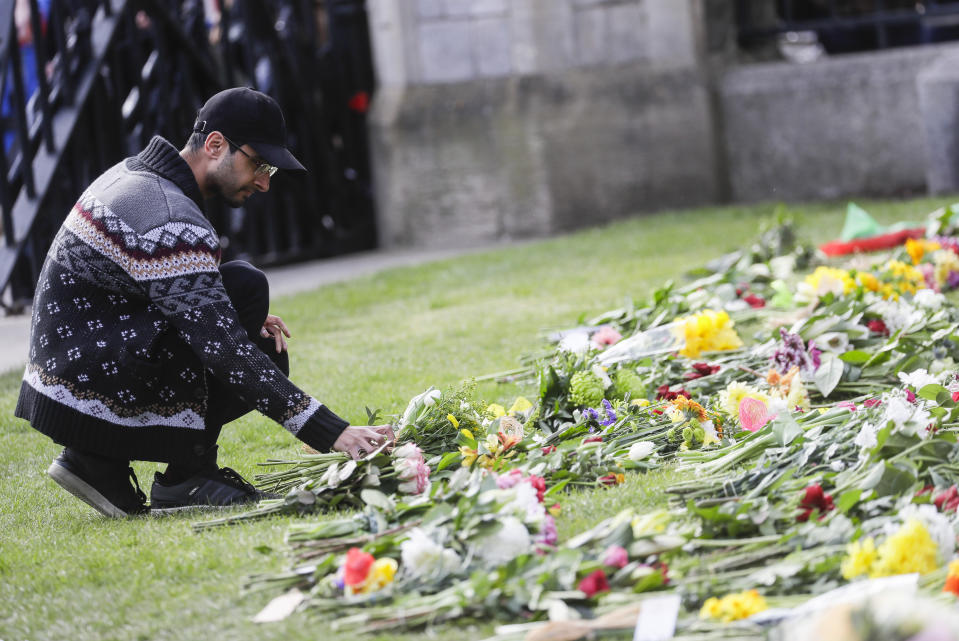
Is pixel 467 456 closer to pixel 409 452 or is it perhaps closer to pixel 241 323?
pixel 409 452

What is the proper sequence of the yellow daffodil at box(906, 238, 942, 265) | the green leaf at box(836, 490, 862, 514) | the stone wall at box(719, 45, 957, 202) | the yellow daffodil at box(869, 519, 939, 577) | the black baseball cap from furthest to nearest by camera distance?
the stone wall at box(719, 45, 957, 202)
the yellow daffodil at box(906, 238, 942, 265)
the black baseball cap
the green leaf at box(836, 490, 862, 514)
the yellow daffodil at box(869, 519, 939, 577)

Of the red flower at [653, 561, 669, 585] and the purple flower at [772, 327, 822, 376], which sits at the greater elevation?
the red flower at [653, 561, 669, 585]

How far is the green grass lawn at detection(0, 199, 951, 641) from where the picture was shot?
2656 millimetres

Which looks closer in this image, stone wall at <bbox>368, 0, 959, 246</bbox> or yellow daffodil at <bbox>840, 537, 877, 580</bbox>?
yellow daffodil at <bbox>840, 537, 877, 580</bbox>

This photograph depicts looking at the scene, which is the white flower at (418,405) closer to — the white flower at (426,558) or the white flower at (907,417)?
the white flower at (426,558)

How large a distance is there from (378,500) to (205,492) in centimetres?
76

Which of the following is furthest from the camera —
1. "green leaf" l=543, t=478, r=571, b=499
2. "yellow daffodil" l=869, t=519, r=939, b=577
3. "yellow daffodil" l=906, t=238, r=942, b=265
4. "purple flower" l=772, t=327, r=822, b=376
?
"yellow daffodil" l=906, t=238, r=942, b=265

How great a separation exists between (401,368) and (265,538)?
2.29m

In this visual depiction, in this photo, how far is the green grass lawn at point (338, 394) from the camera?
8.71 ft

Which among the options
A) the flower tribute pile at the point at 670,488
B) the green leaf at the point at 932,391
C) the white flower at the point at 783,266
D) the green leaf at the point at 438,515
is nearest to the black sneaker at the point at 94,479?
the flower tribute pile at the point at 670,488

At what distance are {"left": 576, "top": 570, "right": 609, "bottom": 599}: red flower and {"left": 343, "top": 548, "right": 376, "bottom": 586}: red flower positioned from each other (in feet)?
1.38

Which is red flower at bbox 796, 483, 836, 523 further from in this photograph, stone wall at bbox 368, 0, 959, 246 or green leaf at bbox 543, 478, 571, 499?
stone wall at bbox 368, 0, 959, 246

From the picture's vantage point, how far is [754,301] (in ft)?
18.5

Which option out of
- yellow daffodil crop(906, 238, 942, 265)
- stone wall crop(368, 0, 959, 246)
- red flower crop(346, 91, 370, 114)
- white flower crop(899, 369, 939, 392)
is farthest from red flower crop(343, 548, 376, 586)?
red flower crop(346, 91, 370, 114)
